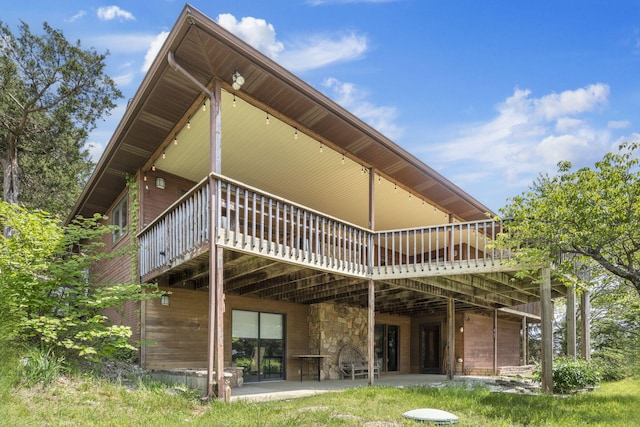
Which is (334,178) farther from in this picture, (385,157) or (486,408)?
(486,408)

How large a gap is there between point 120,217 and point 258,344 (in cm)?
492

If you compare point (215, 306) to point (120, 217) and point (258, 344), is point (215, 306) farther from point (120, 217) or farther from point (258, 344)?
point (120, 217)

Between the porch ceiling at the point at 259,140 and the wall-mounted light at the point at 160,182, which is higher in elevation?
the porch ceiling at the point at 259,140

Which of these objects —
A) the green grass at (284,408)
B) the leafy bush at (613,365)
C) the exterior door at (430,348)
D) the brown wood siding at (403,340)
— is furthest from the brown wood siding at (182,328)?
the leafy bush at (613,365)

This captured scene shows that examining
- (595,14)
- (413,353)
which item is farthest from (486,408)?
(413,353)

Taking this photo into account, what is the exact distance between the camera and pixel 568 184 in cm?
753

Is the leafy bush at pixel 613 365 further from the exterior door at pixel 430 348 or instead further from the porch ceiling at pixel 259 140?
the porch ceiling at pixel 259 140

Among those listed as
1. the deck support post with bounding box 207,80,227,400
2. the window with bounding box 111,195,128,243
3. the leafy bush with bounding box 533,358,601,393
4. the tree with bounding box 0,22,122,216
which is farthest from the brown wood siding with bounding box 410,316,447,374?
the tree with bounding box 0,22,122,216

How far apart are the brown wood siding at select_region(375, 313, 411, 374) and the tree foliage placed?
990 centimetres

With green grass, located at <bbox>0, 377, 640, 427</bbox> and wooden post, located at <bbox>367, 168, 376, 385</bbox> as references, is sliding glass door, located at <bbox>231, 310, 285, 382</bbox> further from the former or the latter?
green grass, located at <bbox>0, 377, 640, 427</bbox>

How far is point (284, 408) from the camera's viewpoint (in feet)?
21.2

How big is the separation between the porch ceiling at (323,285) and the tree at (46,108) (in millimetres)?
9563

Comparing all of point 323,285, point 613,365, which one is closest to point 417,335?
point 613,365

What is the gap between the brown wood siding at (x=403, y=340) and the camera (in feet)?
53.5
